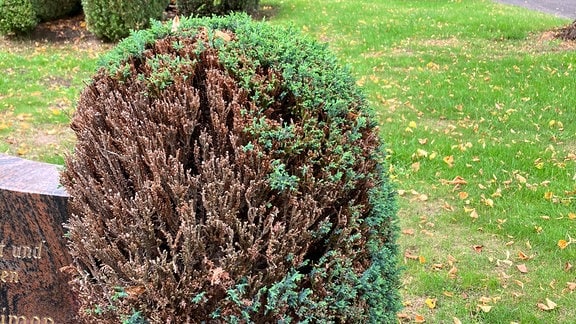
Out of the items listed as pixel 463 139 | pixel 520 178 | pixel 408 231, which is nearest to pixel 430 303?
pixel 408 231

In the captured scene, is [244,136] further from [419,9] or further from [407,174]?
[419,9]

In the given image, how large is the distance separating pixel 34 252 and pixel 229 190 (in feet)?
4.11

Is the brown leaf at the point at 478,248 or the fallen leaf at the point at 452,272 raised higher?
the brown leaf at the point at 478,248

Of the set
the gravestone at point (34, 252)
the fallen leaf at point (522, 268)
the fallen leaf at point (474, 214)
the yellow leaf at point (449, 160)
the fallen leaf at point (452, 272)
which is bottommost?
the fallen leaf at point (452, 272)

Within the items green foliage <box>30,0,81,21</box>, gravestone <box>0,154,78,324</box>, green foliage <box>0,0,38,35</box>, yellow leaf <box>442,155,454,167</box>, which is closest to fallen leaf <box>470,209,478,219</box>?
yellow leaf <box>442,155,454,167</box>

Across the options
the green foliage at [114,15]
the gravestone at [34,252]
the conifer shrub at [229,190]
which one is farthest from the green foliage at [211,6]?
the conifer shrub at [229,190]

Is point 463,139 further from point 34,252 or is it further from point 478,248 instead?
point 34,252

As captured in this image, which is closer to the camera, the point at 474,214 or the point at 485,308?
the point at 485,308

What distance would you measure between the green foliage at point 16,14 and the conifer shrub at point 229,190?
32.3 feet

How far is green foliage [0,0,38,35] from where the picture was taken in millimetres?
11000

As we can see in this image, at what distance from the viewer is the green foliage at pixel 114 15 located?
35.1 feet

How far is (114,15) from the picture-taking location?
1073 cm

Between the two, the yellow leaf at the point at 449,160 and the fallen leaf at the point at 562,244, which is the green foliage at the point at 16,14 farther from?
the fallen leaf at the point at 562,244

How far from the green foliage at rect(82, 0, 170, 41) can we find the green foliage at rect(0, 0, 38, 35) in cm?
109
